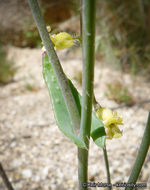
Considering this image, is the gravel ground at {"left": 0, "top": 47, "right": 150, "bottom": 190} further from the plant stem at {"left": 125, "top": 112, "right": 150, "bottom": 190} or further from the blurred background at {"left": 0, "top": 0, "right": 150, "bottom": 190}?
the plant stem at {"left": 125, "top": 112, "right": 150, "bottom": 190}

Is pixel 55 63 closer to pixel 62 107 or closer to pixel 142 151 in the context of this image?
pixel 62 107

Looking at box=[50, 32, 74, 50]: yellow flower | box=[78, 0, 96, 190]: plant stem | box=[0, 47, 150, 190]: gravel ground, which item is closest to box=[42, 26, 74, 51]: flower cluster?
box=[50, 32, 74, 50]: yellow flower

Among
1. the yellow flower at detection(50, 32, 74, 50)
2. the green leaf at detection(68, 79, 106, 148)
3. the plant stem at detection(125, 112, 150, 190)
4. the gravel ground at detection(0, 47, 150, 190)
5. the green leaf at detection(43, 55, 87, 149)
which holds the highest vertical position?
the yellow flower at detection(50, 32, 74, 50)

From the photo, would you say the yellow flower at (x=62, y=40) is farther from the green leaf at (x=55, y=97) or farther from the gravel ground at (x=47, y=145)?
the gravel ground at (x=47, y=145)

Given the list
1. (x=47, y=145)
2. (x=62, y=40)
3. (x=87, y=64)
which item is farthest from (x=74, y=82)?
(x=87, y=64)

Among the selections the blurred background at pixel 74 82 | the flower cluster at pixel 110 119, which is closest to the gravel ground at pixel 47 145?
the blurred background at pixel 74 82
